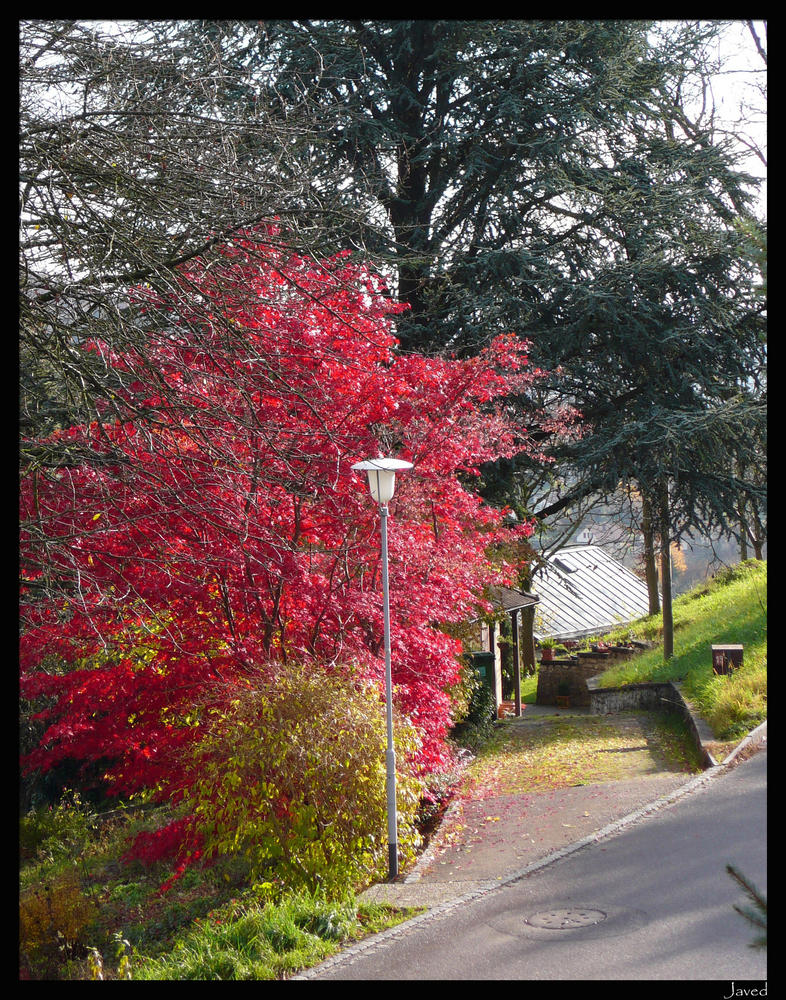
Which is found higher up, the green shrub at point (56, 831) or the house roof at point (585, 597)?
the house roof at point (585, 597)

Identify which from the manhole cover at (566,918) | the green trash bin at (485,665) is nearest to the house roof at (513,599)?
the green trash bin at (485,665)

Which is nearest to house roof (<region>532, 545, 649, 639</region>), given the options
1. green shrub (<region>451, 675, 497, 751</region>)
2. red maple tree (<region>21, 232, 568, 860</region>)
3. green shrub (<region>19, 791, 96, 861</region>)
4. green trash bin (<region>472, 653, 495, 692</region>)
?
green trash bin (<region>472, 653, 495, 692</region>)

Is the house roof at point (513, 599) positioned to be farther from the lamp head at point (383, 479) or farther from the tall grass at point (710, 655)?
the lamp head at point (383, 479)

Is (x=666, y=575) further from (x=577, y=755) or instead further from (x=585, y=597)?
(x=585, y=597)

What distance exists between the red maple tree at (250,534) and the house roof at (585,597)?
69.4 ft

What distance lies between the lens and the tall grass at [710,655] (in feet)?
37.3

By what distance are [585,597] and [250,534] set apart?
31.9m

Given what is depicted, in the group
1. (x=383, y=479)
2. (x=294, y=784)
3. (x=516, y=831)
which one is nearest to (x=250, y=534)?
(x=383, y=479)

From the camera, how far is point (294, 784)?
7.42 m

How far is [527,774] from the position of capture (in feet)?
40.5

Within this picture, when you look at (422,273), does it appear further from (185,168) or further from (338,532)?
(185,168)

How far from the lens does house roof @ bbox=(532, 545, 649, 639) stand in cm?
3484

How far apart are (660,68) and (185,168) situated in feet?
43.6
